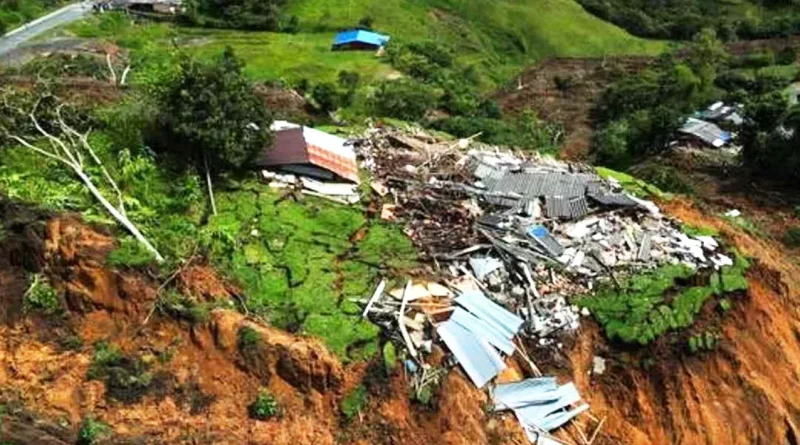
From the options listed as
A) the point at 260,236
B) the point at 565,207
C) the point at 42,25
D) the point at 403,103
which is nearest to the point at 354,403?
the point at 260,236

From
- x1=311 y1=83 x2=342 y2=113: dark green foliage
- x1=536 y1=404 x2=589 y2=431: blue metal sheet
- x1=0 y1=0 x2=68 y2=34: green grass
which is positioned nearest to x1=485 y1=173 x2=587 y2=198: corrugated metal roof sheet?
x1=536 y1=404 x2=589 y2=431: blue metal sheet

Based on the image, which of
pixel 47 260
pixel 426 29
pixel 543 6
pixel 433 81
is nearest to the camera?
pixel 47 260

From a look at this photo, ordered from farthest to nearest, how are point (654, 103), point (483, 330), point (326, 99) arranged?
point (654, 103) < point (326, 99) < point (483, 330)

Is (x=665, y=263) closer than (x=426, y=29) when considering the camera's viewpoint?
Yes

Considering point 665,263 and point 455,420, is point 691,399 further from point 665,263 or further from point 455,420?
point 455,420

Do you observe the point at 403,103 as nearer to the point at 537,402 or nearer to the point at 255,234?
the point at 255,234

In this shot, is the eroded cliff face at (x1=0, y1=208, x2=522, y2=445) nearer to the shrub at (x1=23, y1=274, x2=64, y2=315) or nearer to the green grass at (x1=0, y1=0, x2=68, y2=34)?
the shrub at (x1=23, y1=274, x2=64, y2=315)

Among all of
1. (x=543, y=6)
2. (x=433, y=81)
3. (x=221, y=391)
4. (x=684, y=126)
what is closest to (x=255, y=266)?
(x=221, y=391)
